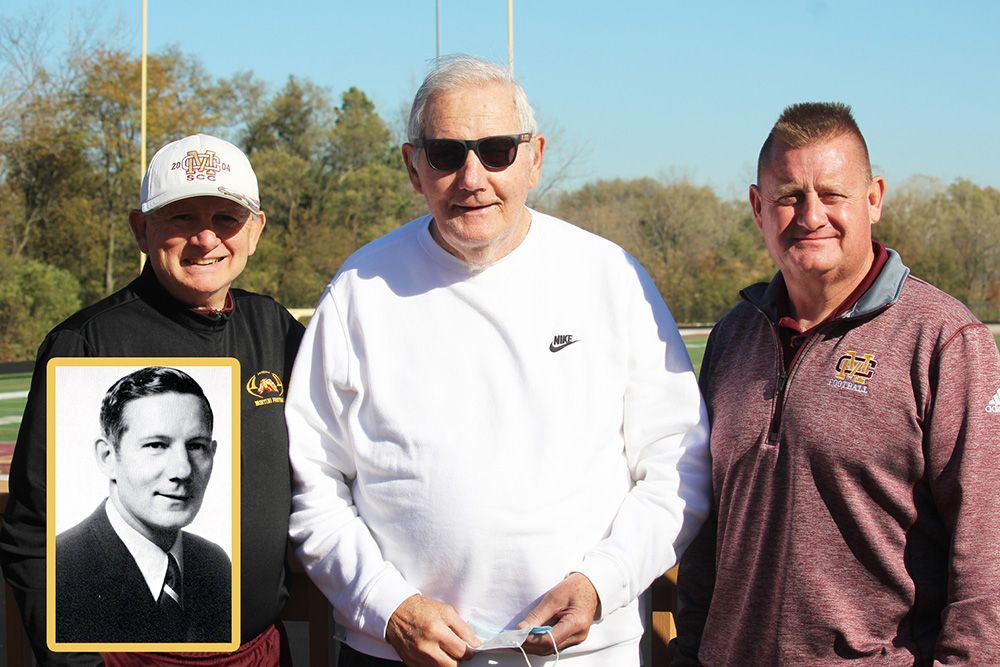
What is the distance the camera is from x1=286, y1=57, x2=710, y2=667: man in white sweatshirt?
273 centimetres

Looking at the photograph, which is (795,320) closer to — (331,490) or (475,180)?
(475,180)

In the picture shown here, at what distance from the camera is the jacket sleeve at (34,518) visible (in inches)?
105

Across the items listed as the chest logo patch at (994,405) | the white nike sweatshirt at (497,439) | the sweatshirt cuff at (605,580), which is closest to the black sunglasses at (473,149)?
the white nike sweatshirt at (497,439)

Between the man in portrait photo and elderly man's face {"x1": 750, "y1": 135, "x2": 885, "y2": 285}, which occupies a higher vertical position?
elderly man's face {"x1": 750, "y1": 135, "x2": 885, "y2": 285}

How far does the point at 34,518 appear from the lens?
8.80 feet

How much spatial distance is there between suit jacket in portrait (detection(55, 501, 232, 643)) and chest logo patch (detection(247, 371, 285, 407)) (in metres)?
0.39

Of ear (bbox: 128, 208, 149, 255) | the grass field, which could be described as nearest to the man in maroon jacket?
ear (bbox: 128, 208, 149, 255)

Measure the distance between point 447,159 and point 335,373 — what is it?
612 millimetres

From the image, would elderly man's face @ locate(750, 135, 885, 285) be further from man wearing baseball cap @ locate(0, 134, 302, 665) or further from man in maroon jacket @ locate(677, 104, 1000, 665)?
man wearing baseball cap @ locate(0, 134, 302, 665)

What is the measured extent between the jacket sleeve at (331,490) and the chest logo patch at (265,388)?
0.04 meters

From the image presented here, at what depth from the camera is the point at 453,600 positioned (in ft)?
9.14

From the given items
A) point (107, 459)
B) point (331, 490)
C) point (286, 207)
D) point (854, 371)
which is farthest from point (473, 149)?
point (286, 207)

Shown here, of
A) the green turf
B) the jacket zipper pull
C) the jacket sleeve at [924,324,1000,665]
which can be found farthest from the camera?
the green turf

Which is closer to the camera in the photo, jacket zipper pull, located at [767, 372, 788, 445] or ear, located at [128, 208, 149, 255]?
jacket zipper pull, located at [767, 372, 788, 445]
